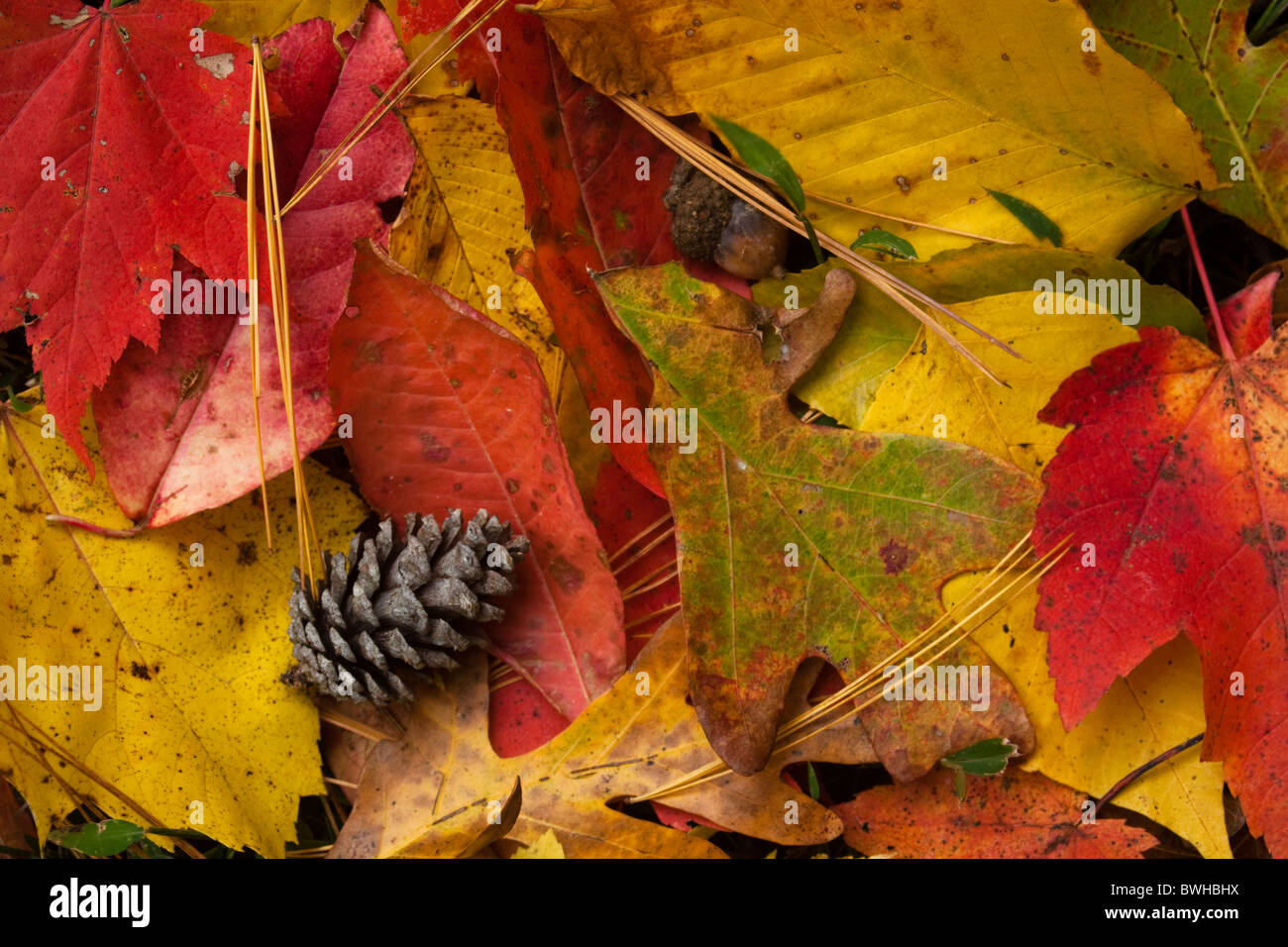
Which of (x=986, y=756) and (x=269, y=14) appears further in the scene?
(x=269, y=14)

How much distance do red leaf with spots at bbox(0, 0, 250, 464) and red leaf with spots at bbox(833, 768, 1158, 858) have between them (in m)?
1.03

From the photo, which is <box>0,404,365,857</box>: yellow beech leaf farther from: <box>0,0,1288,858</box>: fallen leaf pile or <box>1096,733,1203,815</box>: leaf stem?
<box>1096,733,1203,815</box>: leaf stem

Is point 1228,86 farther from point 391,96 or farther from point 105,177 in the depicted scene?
point 105,177

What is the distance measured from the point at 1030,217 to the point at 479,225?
668 mm

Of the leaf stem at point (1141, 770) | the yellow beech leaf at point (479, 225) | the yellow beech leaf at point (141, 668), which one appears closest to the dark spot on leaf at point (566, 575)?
the yellow beech leaf at point (479, 225)

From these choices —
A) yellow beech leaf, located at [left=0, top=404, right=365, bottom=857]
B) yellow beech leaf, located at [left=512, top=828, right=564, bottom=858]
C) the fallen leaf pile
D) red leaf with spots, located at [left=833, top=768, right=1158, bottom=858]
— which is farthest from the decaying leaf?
yellow beech leaf, located at [left=0, top=404, right=365, bottom=857]

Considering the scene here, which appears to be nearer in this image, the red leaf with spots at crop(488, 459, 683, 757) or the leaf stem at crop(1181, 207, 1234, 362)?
the leaf stem at crop(1181, 207, 1234, 362)

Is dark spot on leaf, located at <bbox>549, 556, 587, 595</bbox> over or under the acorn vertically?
under

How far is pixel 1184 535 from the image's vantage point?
1024mm

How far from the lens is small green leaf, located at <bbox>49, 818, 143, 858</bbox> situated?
1.12 m

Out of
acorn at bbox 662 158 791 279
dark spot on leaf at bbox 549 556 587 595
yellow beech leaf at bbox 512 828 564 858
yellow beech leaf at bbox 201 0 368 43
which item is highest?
yellow beech leaf at bbox 201 0 368 43

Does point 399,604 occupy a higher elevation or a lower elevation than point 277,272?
lower

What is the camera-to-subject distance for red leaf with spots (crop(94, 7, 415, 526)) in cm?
115

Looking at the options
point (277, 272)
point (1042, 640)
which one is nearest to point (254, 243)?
point (277, 272)
